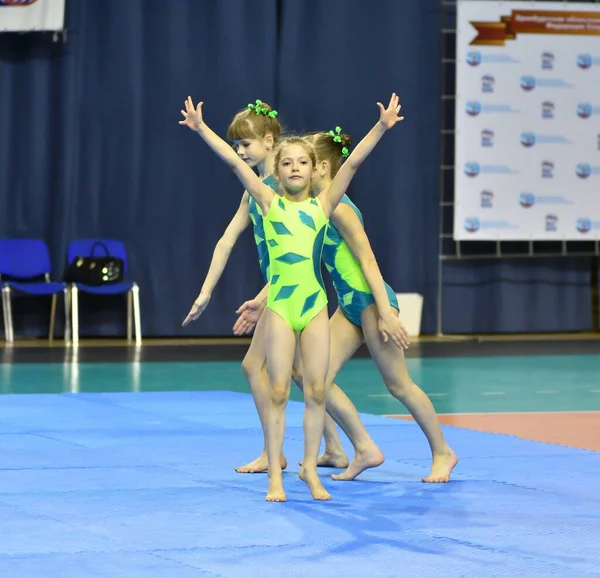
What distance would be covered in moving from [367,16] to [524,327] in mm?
3571

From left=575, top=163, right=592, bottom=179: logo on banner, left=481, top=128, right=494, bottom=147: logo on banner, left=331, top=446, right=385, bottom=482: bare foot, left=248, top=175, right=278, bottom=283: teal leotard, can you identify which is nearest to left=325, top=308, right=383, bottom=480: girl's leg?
left=331, top=446, right=385, bottom=482: bare foot

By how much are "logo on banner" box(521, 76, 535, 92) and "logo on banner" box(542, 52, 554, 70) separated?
18 cm

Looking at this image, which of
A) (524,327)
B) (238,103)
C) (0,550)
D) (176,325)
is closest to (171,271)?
(176,325)

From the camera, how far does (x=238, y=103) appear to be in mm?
11930

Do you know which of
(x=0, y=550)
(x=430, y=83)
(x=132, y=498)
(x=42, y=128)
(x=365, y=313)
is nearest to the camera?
(x=0, y=550)

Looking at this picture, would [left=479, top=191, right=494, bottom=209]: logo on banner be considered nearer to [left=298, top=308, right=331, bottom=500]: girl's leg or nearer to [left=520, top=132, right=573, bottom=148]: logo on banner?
[left=520, top=132, right=573, bottom=148]: logo on banner

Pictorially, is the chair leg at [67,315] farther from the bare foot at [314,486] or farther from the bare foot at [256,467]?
the bare foot at [314,486]

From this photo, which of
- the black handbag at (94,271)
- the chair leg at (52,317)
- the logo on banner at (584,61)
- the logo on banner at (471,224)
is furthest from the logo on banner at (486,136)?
the chair leg at (52,317)

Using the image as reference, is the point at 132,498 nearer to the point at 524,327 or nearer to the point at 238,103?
the point at 238,103

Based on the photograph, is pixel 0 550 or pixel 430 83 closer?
pixel 0 550

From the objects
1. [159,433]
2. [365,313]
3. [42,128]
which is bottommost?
[159,433]

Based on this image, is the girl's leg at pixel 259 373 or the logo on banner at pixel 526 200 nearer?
the girl's leg at pixel 259 373

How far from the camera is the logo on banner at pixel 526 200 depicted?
1215 centimetres

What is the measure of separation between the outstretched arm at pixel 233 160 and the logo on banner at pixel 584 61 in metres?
8.59
